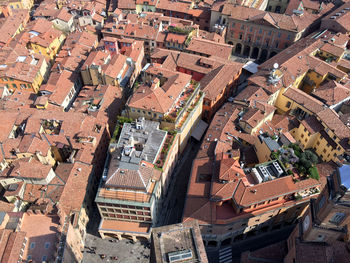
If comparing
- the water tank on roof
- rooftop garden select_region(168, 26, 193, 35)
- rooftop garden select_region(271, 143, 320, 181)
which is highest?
rooftop garden select_region(168, 26, 193, 35)

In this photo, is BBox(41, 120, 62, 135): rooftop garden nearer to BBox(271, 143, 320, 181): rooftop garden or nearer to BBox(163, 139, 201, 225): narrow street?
BBox(163, 139, 201, 225): narrow street

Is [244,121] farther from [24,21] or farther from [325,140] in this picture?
[24,21]

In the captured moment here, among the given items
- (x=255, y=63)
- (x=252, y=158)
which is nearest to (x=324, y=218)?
(x=252, y=158)

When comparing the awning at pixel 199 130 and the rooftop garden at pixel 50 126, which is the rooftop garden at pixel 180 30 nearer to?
the awning at pixel 199 130

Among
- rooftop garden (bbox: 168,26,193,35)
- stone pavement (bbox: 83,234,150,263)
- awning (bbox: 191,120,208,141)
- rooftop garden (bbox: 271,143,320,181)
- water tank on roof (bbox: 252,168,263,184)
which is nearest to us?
water tank on roof (bbox: 252,168,263,184)

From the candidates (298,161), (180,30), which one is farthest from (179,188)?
(180,30)

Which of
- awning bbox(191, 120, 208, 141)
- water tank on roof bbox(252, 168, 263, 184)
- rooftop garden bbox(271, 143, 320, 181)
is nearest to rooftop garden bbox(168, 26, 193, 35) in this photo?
awning bbox(191, 120, 208, 141)

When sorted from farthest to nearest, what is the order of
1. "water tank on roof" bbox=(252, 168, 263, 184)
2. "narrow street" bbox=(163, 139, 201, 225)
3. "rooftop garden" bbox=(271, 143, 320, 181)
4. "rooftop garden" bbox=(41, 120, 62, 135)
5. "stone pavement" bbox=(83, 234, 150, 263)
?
"rooftop garden" bbox=(41, 120, 62, 135), "narrow street" bbox=(163, 139, 201, 225), "stone pavement" bbox=(83, 234, 150, 263), "rooftop garden" bbox=(271, 143, 320, 181), "water tank on roof" bbox=(252, 168, 263, 184)

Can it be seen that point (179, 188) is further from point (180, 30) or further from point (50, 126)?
point (180, 30)
